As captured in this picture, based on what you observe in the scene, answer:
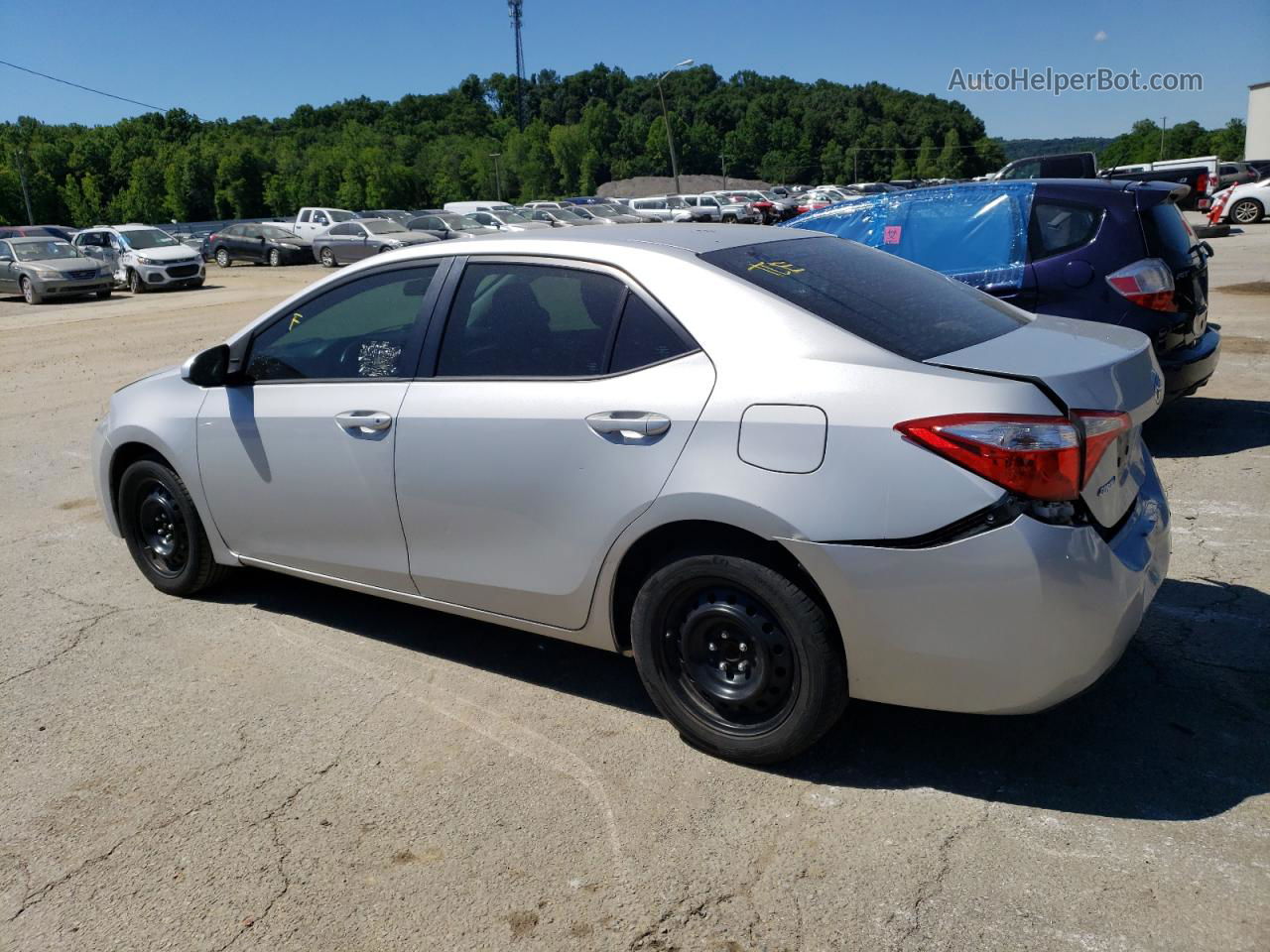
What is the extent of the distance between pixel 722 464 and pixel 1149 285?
4514 millimetres

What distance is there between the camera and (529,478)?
11.7 feet

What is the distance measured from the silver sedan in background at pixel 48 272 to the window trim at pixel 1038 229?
2465 centimetres

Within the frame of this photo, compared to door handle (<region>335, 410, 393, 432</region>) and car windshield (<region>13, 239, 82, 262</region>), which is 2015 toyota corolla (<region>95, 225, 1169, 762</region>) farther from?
car windshield (<region>13, 239, 82, 262</region>)

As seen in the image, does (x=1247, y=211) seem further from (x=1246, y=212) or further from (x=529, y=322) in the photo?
(x=529, y=322)

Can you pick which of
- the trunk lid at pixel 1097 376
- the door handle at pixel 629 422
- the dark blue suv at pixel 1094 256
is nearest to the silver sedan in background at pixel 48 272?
the dark blue suv at pixel 1094 256

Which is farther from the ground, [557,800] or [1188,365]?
[1188,365]

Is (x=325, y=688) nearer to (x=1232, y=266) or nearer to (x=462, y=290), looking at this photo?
(x=462, y=290)

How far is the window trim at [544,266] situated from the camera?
3.42 metres

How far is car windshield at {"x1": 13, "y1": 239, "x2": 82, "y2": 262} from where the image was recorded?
25.9 meters

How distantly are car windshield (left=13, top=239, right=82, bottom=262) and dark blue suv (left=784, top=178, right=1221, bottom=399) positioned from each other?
25.1 m

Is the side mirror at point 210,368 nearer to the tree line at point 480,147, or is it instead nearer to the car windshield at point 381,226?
the car windshield at point 381,226

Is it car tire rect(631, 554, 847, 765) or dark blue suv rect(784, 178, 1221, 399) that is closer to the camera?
car tire rect(631, 554, 847, 765)

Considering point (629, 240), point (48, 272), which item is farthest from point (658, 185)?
point (629, 240)

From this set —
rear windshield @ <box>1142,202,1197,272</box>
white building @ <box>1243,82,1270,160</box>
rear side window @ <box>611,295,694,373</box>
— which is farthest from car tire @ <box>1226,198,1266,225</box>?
white building @ <box>1243,82,1270,160</box>
